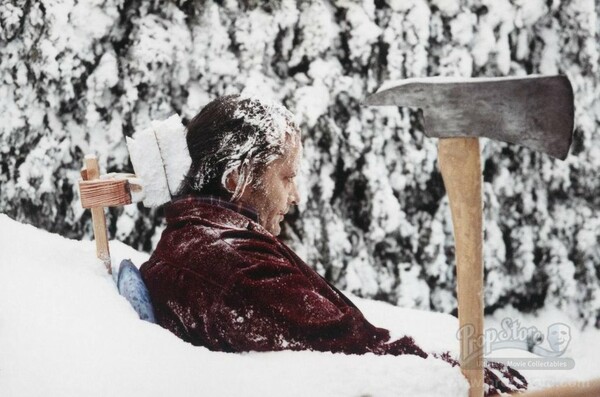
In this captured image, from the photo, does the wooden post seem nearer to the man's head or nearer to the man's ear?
the man's head

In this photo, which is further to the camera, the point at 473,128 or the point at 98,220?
the point at 98,220

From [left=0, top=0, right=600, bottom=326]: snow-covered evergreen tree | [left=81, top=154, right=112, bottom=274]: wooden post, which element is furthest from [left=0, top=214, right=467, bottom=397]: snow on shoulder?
[left=0, top=0, right=600, bottom=326]: snow-covered evergreen tree

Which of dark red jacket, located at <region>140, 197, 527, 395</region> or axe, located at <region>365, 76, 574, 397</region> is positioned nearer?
axe, located at <region>365, 76, 574, 397</region>

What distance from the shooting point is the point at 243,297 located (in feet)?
5.02

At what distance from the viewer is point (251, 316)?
1.52m

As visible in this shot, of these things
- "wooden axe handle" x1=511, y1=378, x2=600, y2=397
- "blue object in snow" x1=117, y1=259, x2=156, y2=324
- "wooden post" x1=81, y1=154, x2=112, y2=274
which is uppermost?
"wooden post" x1=81, y1=154, x2=112, y2=274

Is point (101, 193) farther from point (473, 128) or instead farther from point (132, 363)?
point (473, 128)

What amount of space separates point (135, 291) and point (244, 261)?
356 mm

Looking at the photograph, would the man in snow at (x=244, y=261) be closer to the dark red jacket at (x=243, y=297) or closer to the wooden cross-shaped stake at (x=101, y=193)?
the dark red jacket at (x=243, y=297)

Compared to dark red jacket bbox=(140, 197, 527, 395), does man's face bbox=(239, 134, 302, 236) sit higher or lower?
higher

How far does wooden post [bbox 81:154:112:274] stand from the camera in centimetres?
188

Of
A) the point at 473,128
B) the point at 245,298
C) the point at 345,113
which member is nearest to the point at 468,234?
the point at 473,128

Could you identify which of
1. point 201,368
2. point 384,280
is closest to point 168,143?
point 201,368

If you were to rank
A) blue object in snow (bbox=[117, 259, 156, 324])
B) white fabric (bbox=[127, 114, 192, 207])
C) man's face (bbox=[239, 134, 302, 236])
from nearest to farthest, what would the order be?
blue object in snow (bbox=[117, 259, 156, 324])
white fabric (bbox=[127, 114, 192, 207])
man's face (bbox=[239, 134, 302, 236])
